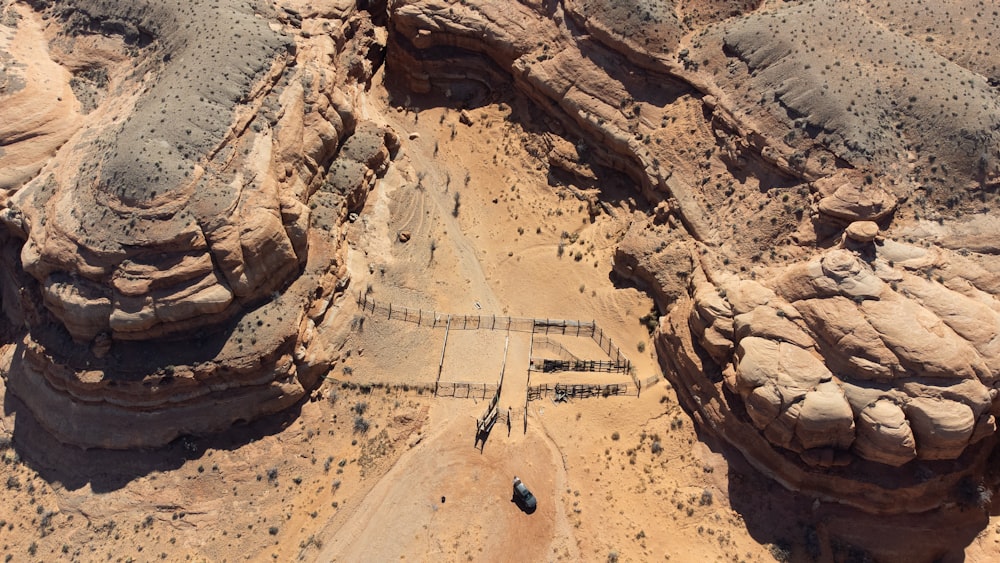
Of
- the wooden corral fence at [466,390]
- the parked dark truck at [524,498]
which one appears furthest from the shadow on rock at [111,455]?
the parked dark truck at [524,498]

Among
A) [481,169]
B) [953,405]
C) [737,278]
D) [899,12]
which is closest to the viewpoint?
[953,405]

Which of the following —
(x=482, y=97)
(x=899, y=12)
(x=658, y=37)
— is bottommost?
(x=482, y=97)

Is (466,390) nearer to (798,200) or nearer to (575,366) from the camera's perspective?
(575,366)

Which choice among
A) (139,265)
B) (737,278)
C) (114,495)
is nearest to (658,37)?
(737,278)

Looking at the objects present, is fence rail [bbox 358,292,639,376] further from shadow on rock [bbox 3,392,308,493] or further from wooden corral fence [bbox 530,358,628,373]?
shadow on rock [bbox 3,392,308,493]

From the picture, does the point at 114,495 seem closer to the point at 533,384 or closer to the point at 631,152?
the point at 533,384

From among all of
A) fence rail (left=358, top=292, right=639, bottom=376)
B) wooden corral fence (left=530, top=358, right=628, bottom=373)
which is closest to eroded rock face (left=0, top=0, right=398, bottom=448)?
fence rail (left=358, top=292, right=639, bottom=376)

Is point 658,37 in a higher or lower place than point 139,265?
higher
